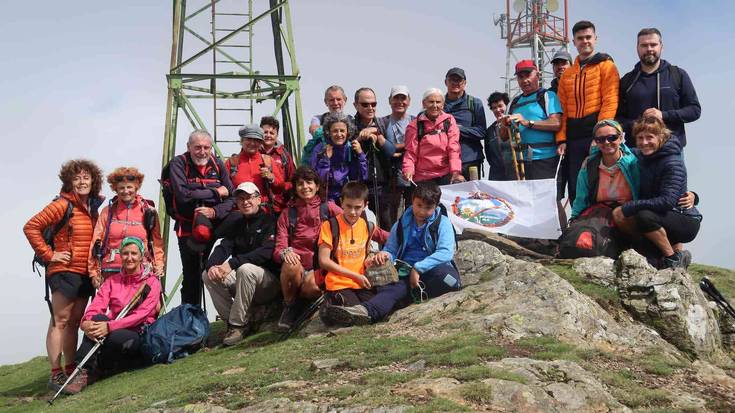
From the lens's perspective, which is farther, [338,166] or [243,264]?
Result: [338,166]

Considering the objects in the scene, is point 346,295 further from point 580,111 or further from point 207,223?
point 580,111

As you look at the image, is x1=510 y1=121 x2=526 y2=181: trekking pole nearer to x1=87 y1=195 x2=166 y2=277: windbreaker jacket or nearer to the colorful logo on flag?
the colorful logo on flag

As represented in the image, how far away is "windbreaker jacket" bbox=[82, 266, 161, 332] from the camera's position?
9.02 meters

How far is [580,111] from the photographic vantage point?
10078 millimetres

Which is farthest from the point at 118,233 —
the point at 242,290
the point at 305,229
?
the point at 305,229

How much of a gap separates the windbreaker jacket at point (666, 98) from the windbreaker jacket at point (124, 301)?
21.3 ft

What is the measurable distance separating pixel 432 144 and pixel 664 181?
306cm

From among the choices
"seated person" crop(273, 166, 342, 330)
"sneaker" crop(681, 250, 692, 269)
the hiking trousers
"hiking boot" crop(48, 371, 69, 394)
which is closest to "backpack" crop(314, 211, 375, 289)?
"seated person" crop(273, 166, 342, 330)

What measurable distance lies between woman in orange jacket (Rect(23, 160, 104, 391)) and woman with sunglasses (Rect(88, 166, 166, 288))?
0.89ft

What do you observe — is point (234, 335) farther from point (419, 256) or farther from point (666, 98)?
point (666, 98)

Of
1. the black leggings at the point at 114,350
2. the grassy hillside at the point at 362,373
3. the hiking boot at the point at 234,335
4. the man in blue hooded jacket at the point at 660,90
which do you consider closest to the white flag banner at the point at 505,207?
the man in blue hooded jacket at the point at 660,90

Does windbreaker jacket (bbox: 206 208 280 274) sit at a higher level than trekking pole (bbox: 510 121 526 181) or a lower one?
lower

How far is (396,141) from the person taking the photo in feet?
34.9

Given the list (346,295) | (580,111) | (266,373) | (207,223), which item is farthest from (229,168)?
(580,111)
